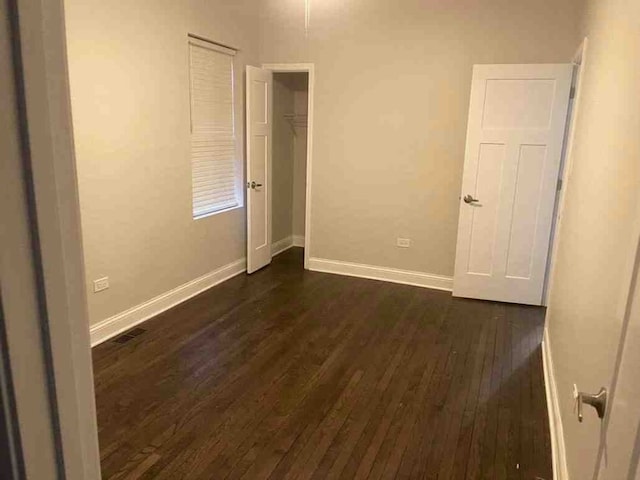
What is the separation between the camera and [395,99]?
4.63m

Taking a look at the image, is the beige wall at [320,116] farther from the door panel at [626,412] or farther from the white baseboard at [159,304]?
the door panel at [626,412]

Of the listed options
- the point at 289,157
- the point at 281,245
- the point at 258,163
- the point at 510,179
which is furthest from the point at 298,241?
the point at 510,179

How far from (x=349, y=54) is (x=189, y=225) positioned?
88.6 inches

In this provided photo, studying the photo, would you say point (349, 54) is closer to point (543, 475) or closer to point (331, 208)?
point (331, 208)

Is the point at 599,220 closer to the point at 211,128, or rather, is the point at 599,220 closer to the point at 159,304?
the point at 159,304

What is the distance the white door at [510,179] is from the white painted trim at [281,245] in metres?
2.32

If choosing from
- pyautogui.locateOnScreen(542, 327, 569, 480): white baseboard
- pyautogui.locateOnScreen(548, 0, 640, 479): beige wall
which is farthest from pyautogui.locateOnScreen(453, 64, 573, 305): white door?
pyautogui.locateOnScreen(542, 327, 569, 480): white baseboard

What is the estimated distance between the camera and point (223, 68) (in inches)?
178

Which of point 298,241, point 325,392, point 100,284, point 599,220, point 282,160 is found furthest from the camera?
point 298,241

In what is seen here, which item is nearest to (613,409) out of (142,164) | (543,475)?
(543,475)

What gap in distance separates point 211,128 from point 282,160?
159cm

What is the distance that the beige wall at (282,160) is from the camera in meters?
5.73

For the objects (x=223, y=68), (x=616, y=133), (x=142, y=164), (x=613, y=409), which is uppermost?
(x=223, y=68)

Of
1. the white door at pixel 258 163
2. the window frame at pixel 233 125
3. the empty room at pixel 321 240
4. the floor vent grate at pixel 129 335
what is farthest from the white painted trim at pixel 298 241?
the floor vent grate at pixel 129 335
